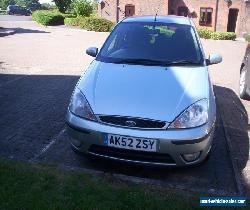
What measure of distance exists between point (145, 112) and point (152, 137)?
32 centimetres

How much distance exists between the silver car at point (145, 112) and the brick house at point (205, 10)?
32.2 meters

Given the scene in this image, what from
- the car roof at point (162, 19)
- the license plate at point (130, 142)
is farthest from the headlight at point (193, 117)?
the car roof at point (162, 19)

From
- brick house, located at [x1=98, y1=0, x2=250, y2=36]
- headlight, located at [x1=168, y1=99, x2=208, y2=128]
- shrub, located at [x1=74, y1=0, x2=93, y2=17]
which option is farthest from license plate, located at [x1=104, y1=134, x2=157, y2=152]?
shrub, located at [x1=74, y1=0, x2=93, y2=17]

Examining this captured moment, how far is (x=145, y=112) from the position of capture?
4.16 metres

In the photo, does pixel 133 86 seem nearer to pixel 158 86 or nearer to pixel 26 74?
pixel 158 86

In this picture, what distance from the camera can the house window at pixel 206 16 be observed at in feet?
119

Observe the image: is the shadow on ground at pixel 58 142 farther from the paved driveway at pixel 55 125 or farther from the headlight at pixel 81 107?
the headlight at pixel 81 107

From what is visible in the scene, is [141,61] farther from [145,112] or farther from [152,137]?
[152,137]

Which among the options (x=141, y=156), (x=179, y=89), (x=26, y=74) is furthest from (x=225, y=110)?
(x=26, y=74)

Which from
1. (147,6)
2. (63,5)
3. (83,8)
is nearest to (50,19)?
(83,8)

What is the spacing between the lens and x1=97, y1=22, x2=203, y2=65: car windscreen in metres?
5.39

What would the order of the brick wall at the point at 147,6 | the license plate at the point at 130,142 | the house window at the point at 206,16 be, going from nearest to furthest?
the license plate at the point at 130,142 < the house window at the point at 206,16 < the brick wall at the point at 147,6

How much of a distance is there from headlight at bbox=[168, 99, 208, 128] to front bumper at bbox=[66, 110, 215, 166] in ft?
0.22

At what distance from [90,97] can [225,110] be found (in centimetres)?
377
